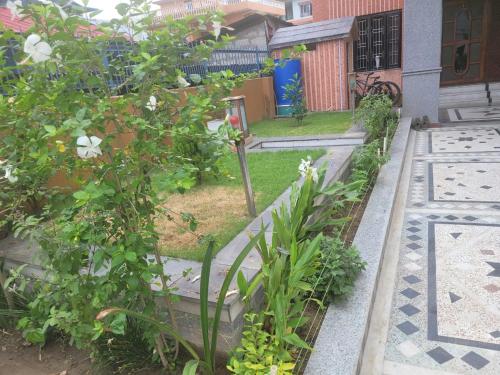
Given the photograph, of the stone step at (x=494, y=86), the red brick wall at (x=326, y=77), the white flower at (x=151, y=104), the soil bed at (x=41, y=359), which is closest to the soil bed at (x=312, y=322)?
the soil bed at (x=41, y=359)

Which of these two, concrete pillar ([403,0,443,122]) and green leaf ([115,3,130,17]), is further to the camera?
concrete pillar ([403,0,443,122])

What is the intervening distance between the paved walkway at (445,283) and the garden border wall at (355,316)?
175 mm

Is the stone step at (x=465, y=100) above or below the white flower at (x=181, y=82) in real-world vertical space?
below

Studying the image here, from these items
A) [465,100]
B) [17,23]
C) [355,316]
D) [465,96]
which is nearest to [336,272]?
[355,316]

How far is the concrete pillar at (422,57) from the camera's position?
6.63 meters

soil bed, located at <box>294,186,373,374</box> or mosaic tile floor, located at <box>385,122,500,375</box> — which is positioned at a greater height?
soil bed, located at <box>294,186,373,374</box>

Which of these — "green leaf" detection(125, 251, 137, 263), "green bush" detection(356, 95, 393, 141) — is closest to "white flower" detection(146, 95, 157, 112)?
"green leaf" detection(125, 251, 137, 263)

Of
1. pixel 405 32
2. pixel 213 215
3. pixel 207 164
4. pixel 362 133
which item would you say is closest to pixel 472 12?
pixel 405 32

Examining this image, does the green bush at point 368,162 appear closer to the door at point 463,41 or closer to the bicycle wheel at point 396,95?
the bicycle wheel at point 396,95

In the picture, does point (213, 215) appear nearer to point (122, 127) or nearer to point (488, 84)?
point (122, 127)

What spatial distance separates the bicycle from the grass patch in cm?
463

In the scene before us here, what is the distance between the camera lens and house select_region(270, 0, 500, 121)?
22.5 feet

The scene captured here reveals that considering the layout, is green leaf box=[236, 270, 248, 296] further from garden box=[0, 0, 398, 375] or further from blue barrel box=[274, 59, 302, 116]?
blue barrel box=[274, 59, 302, 116]

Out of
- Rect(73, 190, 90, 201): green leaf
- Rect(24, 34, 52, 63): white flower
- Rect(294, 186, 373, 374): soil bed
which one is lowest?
Rect(294, 186, 373, 374): soil bed
